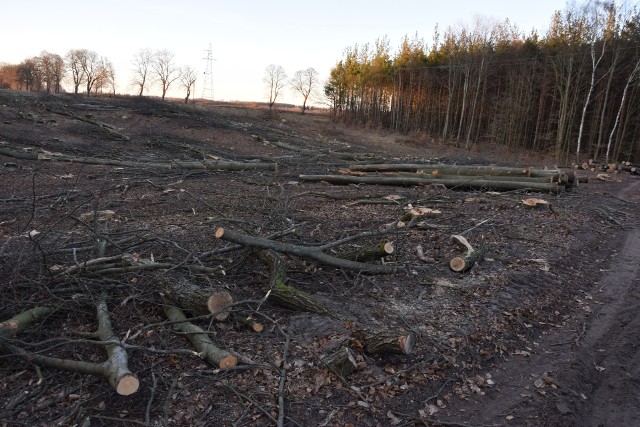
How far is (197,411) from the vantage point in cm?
337

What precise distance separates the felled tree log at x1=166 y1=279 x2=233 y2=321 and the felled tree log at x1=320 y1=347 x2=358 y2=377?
1241mm

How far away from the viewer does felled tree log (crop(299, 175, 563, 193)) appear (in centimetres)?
1271

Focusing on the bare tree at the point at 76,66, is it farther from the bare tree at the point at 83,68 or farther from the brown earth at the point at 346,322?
the brown earth at the point at 346,322

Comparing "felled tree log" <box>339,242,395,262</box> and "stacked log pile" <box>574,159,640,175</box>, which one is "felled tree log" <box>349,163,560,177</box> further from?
"stacked log pile" <box>574,159,640,175</box>

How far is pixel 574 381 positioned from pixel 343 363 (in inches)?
89.2

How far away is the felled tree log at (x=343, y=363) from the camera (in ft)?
12.6

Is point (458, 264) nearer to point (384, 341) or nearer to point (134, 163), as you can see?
point (384, 341)

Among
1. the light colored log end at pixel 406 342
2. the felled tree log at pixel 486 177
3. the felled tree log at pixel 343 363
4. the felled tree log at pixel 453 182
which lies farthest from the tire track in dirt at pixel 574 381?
the felled tree log at pixel 486 177

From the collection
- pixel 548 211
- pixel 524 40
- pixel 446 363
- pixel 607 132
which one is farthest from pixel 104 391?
pixel 524 40

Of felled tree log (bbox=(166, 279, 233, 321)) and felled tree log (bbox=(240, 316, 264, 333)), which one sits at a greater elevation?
felled tree log (bbox=(166, 279, 233, 321))

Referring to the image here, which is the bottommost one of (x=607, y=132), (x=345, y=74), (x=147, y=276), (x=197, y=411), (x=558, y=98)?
(x=197, y=411)

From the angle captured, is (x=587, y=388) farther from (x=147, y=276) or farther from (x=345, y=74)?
(x=345, y=74)

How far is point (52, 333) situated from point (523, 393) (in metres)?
4.52

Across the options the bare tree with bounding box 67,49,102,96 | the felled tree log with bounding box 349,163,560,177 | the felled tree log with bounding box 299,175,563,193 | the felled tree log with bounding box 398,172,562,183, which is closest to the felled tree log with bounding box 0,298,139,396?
the felled tree log with bounding box 299,175,563,193
